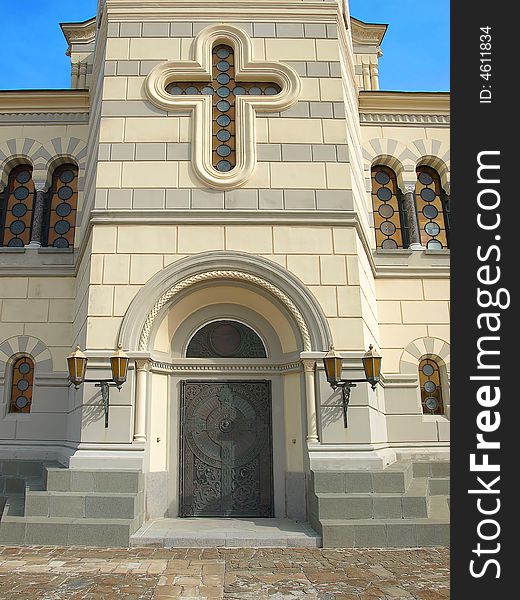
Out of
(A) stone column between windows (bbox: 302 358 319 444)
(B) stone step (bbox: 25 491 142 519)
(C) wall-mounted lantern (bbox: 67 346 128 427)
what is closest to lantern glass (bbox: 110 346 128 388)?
(C) wall-mounted lantern (bbox: 67 346 128 427)

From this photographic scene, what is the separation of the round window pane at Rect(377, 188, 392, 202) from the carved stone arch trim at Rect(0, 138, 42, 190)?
721 centimetres

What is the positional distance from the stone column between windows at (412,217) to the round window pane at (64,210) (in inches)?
275

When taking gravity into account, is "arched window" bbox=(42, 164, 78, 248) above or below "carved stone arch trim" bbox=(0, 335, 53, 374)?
above

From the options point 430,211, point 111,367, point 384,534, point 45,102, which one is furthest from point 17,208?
point 384,534

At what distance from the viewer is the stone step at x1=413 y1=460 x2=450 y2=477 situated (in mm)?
9867

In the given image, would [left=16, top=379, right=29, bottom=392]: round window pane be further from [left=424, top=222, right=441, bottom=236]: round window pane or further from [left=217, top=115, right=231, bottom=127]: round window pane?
[left=424, top=222, right=441, bottom=236]: round window pane

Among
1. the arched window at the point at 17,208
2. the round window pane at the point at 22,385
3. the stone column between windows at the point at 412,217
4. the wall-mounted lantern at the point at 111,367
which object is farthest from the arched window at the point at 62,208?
the stone column between windows at the point at 412,217

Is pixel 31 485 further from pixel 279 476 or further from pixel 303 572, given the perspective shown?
pixel 303 572

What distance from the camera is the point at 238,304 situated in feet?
30.6

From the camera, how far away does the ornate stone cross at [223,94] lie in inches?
368

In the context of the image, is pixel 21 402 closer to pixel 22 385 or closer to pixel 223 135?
pixel 22 385

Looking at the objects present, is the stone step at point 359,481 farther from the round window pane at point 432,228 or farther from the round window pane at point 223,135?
the round window pane at point 432,228

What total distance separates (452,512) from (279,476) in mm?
4447

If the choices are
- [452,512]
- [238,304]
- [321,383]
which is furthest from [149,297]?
[452,512]
